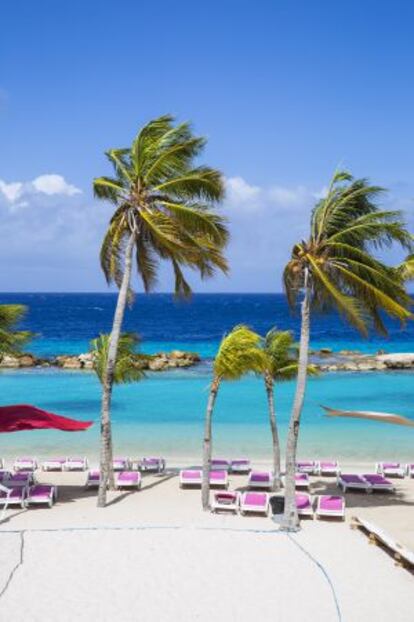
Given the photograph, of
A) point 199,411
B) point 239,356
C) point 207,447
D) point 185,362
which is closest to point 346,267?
point 239,356

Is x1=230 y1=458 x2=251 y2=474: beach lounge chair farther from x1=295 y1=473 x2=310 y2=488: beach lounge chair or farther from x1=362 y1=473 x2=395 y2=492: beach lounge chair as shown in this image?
x1=362 y1=473 x2=395 y2=492: beach lounge chair

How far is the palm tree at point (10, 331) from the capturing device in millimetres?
15969

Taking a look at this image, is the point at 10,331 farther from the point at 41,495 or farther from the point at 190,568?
the point at 190,568

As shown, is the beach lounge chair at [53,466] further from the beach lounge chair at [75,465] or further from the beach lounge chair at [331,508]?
the beach lounge chair at [331,508]

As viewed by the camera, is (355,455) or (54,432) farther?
(54,432)

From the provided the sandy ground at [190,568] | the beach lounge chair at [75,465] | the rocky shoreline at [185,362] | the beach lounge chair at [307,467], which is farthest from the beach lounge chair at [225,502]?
the rocky shoreline at [185,362]

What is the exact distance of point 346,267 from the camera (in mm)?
13523

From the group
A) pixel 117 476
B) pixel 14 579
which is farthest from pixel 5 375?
pixel 14 579

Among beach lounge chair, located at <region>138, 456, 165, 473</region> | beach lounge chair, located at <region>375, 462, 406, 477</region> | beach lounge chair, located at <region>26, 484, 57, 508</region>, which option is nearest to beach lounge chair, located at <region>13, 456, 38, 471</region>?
beach lounge chair, located at <region>138, 456, 165, 473</region>

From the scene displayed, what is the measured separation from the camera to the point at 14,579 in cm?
998

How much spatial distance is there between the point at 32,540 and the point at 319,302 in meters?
7.69

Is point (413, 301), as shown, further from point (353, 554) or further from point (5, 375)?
point (5, 375)

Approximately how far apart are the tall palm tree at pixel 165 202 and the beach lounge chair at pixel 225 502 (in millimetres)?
2688

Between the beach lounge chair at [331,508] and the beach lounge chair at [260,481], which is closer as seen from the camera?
the beach lounge chair at [331,508]
